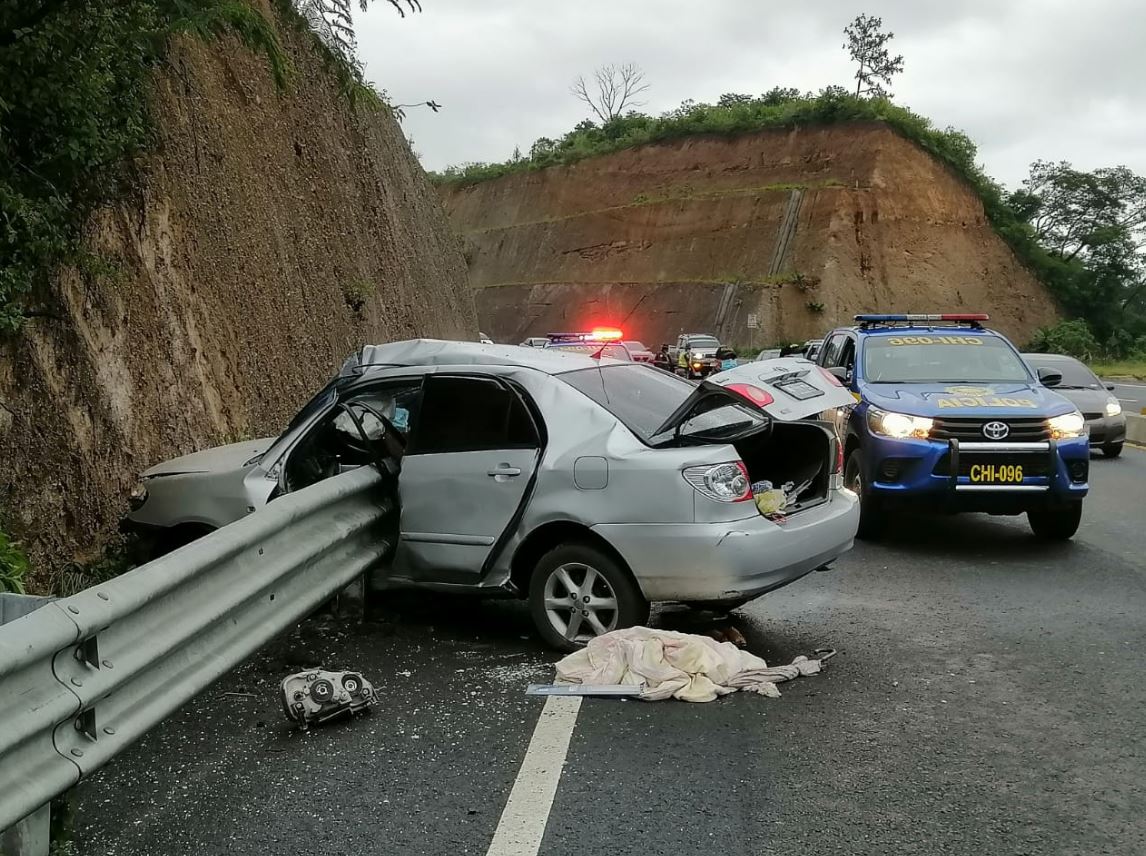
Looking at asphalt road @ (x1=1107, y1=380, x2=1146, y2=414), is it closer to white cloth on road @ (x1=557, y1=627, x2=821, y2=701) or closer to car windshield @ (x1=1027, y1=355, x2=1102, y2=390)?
car windshield @ (x1=1027, y1=355, x2=1102, y2=390)

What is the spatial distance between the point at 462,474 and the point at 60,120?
3.91 metres

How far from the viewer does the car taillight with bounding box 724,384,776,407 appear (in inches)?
265

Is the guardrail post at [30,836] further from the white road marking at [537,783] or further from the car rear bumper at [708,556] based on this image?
the car rear bumper at [708,556]

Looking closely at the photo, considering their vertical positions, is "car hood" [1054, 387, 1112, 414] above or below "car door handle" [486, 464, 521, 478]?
below

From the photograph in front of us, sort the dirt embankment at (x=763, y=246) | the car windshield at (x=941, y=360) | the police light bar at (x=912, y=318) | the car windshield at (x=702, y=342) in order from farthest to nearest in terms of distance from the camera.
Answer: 1. the dirt embankment at (x=763, y=246)
2. the car windshield at (x=702, y=342)
3. the police light bar at (x=912, y=318)
4. the car windshield at (x=941, y=360)

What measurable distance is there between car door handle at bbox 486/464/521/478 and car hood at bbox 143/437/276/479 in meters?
1.63

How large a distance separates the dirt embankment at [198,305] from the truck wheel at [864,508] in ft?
19.3

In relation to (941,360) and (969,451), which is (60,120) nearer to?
(969,451)

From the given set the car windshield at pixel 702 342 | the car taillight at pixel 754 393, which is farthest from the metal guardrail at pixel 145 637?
the car windshield at pixel 702 342

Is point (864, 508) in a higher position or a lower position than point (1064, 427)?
lower

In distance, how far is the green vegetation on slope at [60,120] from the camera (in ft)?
23.1

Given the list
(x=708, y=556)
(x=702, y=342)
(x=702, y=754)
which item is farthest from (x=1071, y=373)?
(x=702, y=342)

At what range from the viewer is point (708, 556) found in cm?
561

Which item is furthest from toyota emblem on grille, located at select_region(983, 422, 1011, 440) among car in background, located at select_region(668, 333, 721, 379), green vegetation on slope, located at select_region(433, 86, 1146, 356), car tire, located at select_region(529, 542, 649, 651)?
green vegetation on slope, located at select_region(433, 86, 1146, 356)
